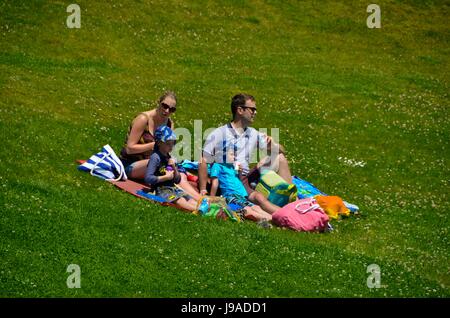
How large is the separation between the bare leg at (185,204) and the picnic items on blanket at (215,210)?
0.15 metres

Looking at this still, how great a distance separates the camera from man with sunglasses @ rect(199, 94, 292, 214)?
698 inches

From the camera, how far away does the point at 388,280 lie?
1392 centimetres

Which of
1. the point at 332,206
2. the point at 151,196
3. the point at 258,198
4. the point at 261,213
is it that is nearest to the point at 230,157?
the point at 258,198

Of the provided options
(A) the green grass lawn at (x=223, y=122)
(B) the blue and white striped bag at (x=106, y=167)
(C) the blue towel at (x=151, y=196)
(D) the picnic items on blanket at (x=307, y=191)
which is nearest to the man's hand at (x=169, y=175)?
(C) the blue towel at (x=151, y=196)

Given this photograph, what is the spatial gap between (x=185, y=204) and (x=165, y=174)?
88 centimetres

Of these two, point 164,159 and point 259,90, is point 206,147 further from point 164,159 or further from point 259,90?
point 259,90

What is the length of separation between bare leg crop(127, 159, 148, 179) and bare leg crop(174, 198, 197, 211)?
1547 millimetres

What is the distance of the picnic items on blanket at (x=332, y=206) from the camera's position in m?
17.4

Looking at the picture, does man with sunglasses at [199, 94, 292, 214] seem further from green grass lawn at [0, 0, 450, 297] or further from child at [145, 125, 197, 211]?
green grass lawn at [0, 0, 450, 297]

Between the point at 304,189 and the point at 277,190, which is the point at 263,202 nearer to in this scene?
the point at 277,190

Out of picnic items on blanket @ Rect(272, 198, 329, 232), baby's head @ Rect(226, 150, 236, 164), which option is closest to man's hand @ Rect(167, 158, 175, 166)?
baby's head @ Rect(226, 150, 236, 164)

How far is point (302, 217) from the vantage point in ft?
52.2

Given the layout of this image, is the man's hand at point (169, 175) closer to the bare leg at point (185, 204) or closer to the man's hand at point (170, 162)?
the man's hand at point (170, 162)

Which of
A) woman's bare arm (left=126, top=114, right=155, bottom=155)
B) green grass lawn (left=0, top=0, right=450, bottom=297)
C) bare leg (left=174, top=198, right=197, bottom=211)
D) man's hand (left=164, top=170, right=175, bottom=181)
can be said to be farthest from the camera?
woman's bare arm (left=126, top=114, right=155, bottom=155)
